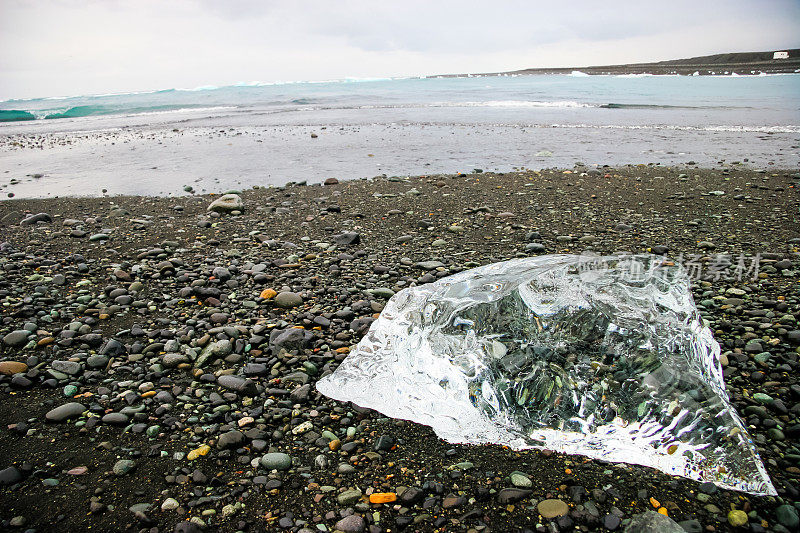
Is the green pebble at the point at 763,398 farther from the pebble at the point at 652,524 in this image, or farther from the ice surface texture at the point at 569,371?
the pebble at the point at 652,524

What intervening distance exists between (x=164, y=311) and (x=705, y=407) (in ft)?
11.9

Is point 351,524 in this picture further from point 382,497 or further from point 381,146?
point 381,146

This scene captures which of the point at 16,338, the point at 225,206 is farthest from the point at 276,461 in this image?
the point at 225,206

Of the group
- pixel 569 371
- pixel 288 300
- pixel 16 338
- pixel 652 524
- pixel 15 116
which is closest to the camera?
pixel 652 524

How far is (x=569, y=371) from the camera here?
243 centimetres

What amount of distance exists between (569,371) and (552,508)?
2.48ft

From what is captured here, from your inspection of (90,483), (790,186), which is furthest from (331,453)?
(790,186)

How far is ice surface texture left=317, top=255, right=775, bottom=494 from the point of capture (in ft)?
7.06

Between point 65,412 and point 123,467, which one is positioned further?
point 65,412

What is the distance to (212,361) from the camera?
3.03 m

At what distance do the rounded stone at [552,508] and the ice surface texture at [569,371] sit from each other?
0.34 m

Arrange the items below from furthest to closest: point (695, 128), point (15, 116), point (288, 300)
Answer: point (15, 116), point (695, 128), point (288, 300)

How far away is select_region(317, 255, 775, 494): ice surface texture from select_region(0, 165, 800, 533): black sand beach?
13 centimetres

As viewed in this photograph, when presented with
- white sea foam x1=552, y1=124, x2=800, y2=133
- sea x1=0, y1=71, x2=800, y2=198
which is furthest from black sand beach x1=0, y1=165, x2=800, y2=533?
white sea foam x1=552, y1=124, x2=800, y2=133
